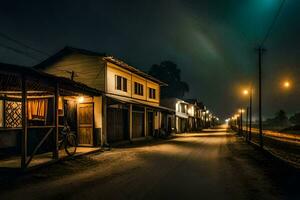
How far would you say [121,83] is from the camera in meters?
22.5

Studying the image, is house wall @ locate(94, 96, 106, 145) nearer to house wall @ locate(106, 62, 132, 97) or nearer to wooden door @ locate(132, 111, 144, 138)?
house wall @ locate(106, 62, 132, 97)

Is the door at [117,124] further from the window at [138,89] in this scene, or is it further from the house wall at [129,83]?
the window at [138,89]

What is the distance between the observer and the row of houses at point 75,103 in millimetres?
11422

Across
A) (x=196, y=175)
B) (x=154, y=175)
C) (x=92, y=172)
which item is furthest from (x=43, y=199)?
(x=196, y=175)

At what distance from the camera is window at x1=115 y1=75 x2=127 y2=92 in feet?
71.8

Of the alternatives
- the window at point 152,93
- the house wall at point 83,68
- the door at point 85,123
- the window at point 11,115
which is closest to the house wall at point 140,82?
the window at point 152,93

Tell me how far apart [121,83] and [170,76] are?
63750mm

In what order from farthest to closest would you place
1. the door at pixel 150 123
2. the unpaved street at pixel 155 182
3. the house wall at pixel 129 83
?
the door at pixel 150 123
the house wall at pixel 129 83
the unpaved street at pixel 155 182

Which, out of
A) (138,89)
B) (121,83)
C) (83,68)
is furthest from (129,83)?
(83,68)

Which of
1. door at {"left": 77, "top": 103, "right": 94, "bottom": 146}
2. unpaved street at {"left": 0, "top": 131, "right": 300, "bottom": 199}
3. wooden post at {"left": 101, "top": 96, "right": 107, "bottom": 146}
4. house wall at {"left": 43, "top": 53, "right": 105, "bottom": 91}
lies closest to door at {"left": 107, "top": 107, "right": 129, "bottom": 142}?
wooden post at {"left": 101, "top": 96, "right": 107, "bottom": 146}

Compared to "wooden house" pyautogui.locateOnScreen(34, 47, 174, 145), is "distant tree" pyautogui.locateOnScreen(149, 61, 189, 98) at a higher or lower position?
higher

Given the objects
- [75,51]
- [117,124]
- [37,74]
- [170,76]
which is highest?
[170,76]

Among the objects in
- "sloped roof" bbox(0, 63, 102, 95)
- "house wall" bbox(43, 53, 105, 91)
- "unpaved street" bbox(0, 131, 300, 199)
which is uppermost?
"house wall" bbox(43, 53, 105, 91)

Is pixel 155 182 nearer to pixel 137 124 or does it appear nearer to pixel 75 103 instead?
pixel 75 103
